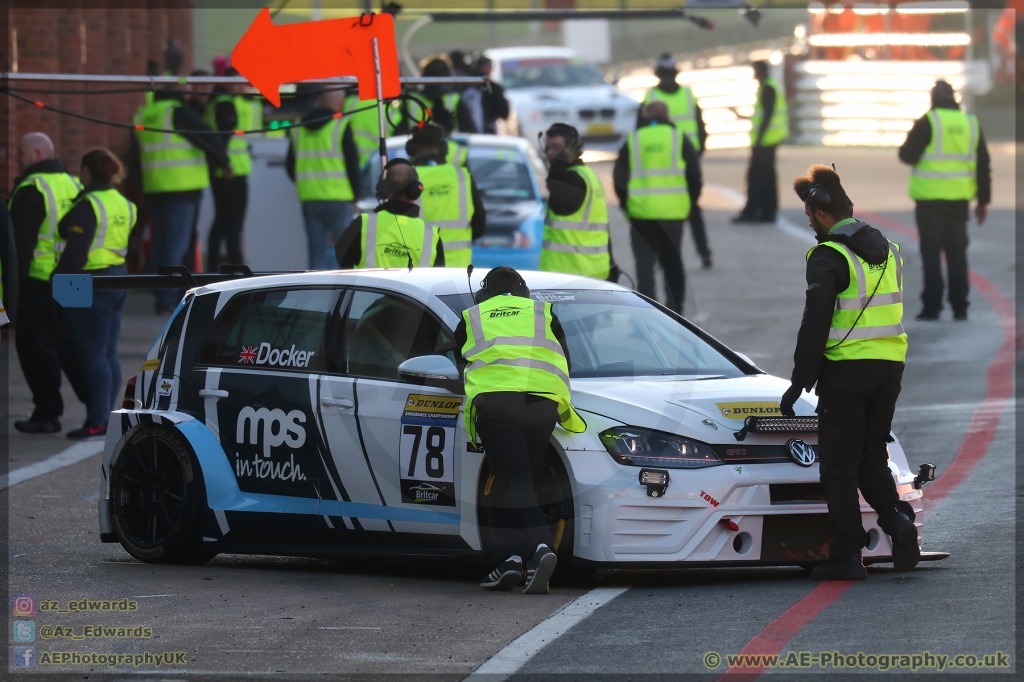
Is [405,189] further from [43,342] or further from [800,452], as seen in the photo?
[43,342]

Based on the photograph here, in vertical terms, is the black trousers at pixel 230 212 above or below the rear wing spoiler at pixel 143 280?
above

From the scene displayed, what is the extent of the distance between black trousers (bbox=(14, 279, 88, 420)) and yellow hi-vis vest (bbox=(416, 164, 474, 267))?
3075 mm

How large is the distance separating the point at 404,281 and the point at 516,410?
1.15m

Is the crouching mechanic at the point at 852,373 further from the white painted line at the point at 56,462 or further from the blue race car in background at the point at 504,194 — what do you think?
the blue race car in background at the point at 504,194

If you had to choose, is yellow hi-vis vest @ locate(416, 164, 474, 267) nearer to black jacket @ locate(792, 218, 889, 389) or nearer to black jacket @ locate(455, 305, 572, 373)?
black jacket @ locate(455, 305, 572, 373)

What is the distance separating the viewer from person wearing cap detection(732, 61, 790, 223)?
72.3 ft

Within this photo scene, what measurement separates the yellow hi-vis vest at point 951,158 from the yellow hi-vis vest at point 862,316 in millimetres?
8751

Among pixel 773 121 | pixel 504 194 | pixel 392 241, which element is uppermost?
pixel 773 121

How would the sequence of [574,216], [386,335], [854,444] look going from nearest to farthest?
[854,444]
[386,335]
[574,216]

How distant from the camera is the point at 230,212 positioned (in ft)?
58.3

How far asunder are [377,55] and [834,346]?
5.18 metres

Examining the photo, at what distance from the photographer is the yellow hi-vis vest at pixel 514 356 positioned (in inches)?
301

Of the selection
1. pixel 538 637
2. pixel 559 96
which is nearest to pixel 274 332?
pixel 538 637

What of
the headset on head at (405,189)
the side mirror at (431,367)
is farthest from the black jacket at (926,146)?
the side mirror at (431,367)
